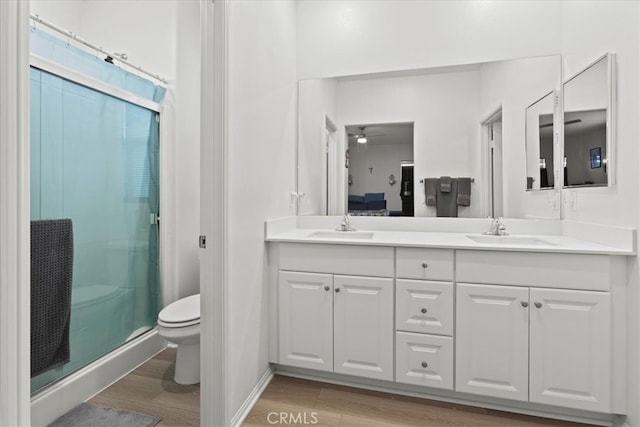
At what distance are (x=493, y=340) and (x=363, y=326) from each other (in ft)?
2.12

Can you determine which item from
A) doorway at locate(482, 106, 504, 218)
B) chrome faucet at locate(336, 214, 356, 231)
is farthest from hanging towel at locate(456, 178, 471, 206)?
chrome faucet at locate(336, 214, 356, 231)

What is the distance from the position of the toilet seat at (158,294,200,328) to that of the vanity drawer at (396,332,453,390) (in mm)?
1133

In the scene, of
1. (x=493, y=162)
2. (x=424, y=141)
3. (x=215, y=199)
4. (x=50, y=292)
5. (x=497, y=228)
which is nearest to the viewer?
(x=215, y=199)

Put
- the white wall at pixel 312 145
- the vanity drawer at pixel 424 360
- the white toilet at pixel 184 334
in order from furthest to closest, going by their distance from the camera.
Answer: the white wall at pixel 312 145
the white toilet at pixel 184 334
the vanity drawer at pixel 424 360

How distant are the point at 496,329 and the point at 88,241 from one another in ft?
7.43

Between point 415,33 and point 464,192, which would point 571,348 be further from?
point 415,33

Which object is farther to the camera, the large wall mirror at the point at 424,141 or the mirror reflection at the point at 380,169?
the mirror reflection at the point at 380,169

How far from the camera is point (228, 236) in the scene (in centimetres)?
150

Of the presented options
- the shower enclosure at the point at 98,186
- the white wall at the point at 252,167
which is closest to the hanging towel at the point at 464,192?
the white wall at the point at 252,167

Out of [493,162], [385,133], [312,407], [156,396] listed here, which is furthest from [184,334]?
[493,162]

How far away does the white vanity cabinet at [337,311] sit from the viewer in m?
1.80

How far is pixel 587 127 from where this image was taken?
1.82m

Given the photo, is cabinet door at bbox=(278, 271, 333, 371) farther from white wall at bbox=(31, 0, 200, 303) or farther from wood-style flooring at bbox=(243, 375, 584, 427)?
white wall at bbox=(31, 0, 200, 303)

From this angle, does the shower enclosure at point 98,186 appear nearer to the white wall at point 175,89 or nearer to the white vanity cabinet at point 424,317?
the white wall at point 175,89
